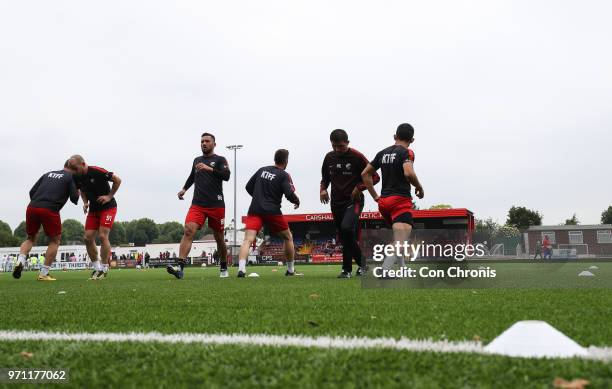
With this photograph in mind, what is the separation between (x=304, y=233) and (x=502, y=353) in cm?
4503

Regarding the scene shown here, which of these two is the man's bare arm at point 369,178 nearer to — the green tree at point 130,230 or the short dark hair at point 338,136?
the short dark hair at point 338,136

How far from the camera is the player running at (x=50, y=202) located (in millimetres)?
8984

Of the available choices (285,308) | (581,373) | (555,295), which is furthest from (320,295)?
(581,373)

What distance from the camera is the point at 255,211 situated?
8.87 m

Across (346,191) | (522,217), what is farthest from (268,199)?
(522,217)

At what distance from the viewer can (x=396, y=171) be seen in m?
6.73

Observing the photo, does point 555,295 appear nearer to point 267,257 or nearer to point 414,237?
point 414,237

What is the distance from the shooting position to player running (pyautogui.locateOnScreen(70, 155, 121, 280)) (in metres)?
9.56

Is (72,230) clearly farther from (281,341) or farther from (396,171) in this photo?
(281,341)

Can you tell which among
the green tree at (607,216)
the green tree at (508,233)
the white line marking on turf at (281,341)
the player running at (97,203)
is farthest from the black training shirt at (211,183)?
the green tree at (607,216)

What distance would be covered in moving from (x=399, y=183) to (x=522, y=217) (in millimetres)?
96583

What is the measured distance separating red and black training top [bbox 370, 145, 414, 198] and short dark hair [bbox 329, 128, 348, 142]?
1.51 m
